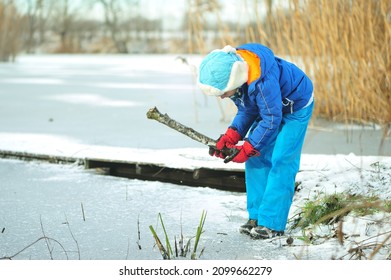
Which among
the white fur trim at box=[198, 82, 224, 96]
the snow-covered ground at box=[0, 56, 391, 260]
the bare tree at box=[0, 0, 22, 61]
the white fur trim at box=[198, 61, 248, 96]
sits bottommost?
the snow-covered ground at box=[0, 56, 391, 260]

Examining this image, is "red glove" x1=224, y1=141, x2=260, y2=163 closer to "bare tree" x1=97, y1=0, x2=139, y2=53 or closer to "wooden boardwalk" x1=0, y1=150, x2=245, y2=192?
"wooden boardwalk" x1=0, y1=150, x2=245, y2=192

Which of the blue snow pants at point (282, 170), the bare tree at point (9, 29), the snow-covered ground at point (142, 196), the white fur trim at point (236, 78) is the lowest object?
the snow-covered ground at point (142, 196)

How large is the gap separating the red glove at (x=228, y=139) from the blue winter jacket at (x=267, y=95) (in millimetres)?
23

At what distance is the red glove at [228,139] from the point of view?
181 cm

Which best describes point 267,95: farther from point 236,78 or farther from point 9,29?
point 9,29

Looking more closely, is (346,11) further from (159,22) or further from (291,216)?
(159,22)

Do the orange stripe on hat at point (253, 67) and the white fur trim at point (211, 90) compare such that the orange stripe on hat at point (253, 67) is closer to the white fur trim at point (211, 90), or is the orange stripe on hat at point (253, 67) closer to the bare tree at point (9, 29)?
the white fur trim at point (211, 90)

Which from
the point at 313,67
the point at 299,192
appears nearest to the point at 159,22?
the point at 313,67

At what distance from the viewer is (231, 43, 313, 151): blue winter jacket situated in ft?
5.45

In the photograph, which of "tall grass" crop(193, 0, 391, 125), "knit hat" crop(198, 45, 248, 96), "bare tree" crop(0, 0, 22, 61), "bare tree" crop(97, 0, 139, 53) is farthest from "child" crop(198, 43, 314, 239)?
"bare tree" crop(97, 0, 139, 53)

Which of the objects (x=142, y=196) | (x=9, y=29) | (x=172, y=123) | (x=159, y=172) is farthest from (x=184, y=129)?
(x=9, y=29)

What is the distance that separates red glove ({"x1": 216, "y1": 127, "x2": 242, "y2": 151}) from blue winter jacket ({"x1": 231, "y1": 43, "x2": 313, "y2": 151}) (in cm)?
2

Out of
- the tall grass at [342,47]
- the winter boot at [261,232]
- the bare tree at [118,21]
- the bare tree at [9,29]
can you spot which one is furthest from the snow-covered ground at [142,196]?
the bare tree at [118,21]
